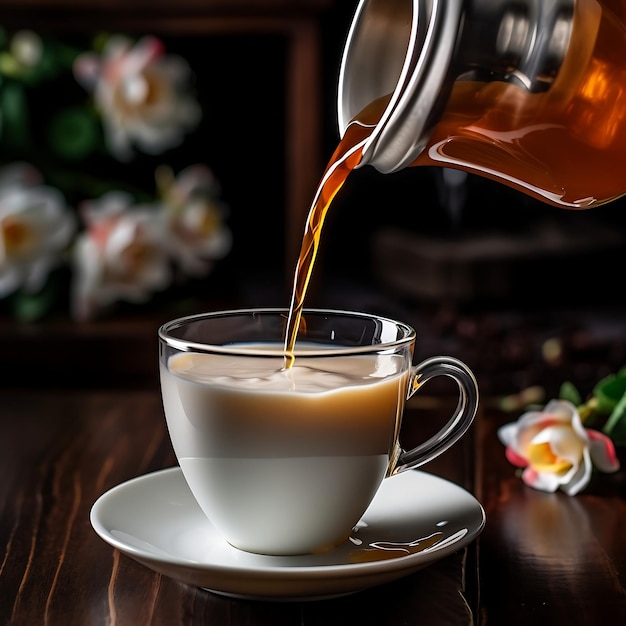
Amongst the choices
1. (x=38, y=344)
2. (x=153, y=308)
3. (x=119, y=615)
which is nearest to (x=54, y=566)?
(x=119, y=615)

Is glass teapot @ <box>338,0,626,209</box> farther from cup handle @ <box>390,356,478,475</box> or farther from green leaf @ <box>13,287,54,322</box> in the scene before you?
green leaf @ <box>13,287,54,322</box>

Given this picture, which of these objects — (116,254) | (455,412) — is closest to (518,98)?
(455,412)

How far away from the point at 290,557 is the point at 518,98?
35cm

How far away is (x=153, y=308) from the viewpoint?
1926 mm

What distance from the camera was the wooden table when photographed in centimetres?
67

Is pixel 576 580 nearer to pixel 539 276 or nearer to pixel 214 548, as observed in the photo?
pixel 214 548

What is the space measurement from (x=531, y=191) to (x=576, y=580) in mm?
285

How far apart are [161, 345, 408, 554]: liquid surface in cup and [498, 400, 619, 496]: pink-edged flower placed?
23 centimetres

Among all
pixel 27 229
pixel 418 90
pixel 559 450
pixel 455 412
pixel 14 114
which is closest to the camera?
pixel 418 90

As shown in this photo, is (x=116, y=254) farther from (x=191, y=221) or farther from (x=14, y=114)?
(x=14, y=114)

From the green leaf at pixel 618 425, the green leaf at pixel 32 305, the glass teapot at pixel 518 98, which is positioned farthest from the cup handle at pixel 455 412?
the green leaf at pixel 32 305

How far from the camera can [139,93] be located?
1802 millimetres

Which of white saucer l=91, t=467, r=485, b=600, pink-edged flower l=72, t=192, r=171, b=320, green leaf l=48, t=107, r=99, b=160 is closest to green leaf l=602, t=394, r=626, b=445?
white saucer l=91, t=467, r=485, b=600

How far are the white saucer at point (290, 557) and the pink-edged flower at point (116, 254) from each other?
94cm
